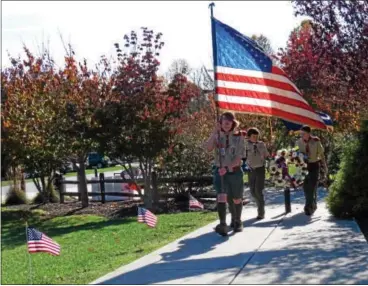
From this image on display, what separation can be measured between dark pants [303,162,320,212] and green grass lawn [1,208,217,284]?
2.04 metres

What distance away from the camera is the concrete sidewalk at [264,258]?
22.1 ft

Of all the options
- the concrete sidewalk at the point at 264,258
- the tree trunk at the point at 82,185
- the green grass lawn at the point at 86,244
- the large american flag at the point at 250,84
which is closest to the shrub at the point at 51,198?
the tree trunk at the point at 82,185

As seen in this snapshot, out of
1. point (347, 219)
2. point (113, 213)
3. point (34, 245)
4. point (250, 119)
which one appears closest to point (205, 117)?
point (250, 119)

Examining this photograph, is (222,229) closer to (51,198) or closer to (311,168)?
(311,168)

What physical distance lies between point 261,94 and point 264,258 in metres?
2.53

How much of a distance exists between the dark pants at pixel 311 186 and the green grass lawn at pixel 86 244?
204 cm

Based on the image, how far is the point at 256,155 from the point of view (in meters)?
11.3

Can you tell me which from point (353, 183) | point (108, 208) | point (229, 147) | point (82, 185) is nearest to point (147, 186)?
point (108, 208)

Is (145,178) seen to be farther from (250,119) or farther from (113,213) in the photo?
(250,119)

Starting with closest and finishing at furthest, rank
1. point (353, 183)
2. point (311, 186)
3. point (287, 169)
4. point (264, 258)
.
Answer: point (264, 258) → point (353, 183) → point (311, 186) → point (287, 169)

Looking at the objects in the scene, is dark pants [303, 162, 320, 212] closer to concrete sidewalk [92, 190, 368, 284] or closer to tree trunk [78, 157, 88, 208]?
concrete sidewalk [92, 190, 368, 284]

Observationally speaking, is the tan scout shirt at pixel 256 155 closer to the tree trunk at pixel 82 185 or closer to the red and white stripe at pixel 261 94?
the red and white stripe at pixel 261 94

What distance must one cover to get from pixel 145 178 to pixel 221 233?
818 cm

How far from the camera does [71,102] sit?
1836cm
